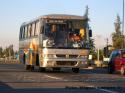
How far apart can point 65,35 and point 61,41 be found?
0.58 m

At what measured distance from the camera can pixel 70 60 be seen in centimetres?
3094

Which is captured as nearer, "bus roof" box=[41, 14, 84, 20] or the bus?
the bus

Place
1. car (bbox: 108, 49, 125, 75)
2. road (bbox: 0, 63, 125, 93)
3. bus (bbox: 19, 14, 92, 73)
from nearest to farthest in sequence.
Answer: road (bbox: 0, 63, 125, 93)
bus (bbox: 19, 14, 92, 73)
car (bbox: 108, 49, 125, 75)

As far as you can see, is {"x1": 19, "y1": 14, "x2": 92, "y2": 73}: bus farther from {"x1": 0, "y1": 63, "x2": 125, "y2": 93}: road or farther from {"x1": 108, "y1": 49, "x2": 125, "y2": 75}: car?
{"x1": 0, "y1": 63, "x2": 125, "y2": 93}: road

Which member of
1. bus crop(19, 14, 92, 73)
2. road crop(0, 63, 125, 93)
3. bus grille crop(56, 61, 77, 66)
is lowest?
road crop(0, 63, 125, 93)

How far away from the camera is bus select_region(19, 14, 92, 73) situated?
30.8m

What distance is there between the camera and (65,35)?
3128 centimetres

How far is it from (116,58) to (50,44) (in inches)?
208

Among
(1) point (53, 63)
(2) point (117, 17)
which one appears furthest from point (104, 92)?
(2) point (117, 17)

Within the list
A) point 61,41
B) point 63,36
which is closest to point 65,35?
point 63,36

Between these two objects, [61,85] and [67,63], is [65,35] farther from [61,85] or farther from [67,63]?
[61,85]

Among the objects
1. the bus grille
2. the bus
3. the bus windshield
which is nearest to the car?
the bus

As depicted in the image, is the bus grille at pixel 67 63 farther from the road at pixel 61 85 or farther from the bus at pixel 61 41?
the road at pixel 61 85

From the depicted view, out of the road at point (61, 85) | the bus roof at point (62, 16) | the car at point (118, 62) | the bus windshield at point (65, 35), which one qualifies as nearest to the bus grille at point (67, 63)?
the bus windshield at point (65, 35)
